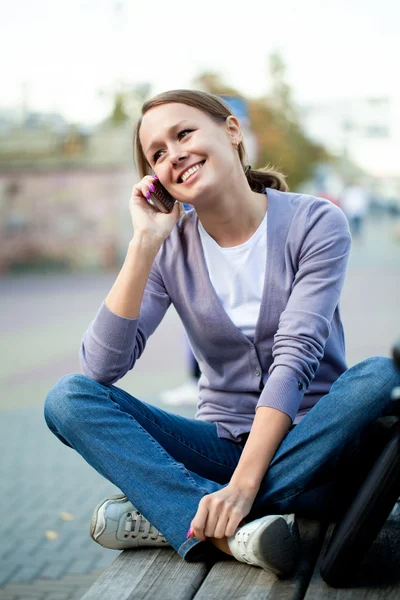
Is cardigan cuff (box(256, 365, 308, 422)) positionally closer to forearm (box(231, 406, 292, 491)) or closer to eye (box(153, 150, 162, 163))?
forearm (box(231, 406, 292, 491))

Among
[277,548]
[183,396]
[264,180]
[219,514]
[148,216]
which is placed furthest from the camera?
[183,396]

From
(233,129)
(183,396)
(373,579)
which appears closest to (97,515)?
(373,579)

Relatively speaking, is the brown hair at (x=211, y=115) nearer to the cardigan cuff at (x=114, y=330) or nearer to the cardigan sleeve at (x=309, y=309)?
the cardigan sleeve at (x=309, y=309)

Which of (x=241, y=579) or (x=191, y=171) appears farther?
(x=191, y=171)

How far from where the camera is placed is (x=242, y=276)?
8.85 ft

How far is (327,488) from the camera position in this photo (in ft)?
7.88

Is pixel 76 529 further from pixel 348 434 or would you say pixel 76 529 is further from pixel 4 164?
pixel 4 164

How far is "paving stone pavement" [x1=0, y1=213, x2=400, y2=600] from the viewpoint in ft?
12.5

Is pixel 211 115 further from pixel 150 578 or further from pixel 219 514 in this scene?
pixel 150 578

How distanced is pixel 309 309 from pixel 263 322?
19 centimetres

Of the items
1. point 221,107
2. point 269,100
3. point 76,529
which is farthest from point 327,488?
point 269,100

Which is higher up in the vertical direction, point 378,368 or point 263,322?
point 378,368

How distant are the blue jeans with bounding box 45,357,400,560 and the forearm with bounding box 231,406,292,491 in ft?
0.11

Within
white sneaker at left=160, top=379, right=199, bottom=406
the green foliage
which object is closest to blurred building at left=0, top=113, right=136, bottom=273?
white sneaker at left=160, top=379, right=199, bottom=406
